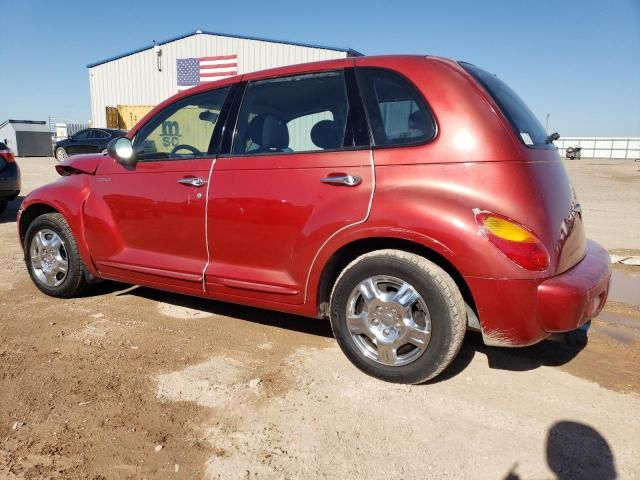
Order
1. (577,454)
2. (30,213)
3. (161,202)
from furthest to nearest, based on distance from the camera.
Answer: (30,213) → (161,202) → (577,454)

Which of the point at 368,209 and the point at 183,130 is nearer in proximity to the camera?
the point at 368,209

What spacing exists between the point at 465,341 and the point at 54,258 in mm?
3438

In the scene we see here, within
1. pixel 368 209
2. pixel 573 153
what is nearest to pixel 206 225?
pixel 368 209

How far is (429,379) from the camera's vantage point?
272 cm

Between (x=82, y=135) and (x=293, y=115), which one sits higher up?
(x=82, y=135)

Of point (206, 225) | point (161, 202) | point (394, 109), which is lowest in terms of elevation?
point (206, 225)

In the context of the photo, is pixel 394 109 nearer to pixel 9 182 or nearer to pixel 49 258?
pixel 49 258

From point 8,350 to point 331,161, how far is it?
2.46m

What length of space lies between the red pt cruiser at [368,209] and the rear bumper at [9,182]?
17.9 ft

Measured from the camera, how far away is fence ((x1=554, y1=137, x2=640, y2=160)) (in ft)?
201

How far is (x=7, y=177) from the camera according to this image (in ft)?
26.4

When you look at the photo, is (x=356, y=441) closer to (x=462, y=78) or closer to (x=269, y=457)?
(x=269, y=457)

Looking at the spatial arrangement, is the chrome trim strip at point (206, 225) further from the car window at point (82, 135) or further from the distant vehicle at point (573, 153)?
the distant vehicle at point (573, 153)

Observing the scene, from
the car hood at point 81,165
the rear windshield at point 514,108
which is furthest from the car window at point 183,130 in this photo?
the rear windshield at point 514,108
